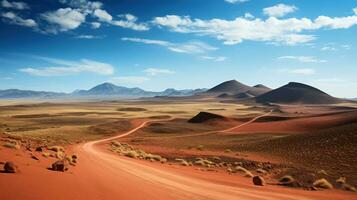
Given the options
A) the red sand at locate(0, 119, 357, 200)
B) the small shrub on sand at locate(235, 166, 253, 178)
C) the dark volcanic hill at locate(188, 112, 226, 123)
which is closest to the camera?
the red sand at locate(0, 119, 357, 200)

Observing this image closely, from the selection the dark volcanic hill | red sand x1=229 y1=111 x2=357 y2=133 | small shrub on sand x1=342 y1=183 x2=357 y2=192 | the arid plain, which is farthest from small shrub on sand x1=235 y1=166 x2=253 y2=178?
the dark volcanic hill

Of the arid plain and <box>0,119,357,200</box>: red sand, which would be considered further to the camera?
the arid plain

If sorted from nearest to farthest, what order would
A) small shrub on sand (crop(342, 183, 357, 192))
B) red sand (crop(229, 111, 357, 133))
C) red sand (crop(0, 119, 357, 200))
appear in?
red sand (crop(0, 119, 357, 200)) < small shrub on sand (crop(342, 183, 357, 192)) < red sand (crop(229, 111, 357, 133))

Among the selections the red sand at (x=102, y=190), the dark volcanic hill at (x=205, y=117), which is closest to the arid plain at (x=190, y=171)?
the red sand at (x=102, y=190)

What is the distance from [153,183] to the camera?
15.4 meters

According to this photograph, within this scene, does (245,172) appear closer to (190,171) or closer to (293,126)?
(190,171)

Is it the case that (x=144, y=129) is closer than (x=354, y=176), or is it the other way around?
(x=354, y=176)

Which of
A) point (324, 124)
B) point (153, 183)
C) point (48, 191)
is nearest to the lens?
point (48, 191)

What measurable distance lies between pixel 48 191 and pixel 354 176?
21.3m

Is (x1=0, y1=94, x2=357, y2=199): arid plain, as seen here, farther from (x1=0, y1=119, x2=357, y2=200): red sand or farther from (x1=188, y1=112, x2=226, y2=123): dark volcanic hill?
(x1=188, y1=112, x2=226, y2=123): dark volcanic hill

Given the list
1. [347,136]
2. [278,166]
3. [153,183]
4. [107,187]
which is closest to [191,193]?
[153,183]

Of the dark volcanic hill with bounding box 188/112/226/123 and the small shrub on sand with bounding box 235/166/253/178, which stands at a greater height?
the dark volcanic hill with bounding box 188/112/226/123

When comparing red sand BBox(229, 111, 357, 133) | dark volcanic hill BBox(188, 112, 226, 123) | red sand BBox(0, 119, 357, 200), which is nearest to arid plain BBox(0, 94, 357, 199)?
red sand BBox(0, 119, 357, 200)

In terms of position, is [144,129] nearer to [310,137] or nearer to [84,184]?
[310,137]
